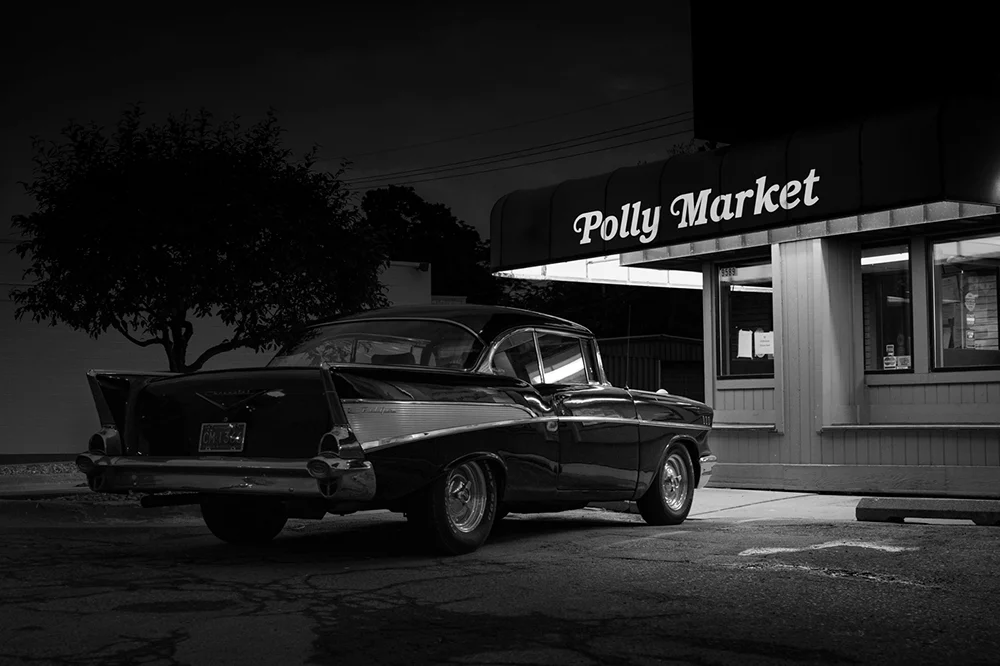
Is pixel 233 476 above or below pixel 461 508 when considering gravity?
above

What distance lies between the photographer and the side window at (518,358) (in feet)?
27.2

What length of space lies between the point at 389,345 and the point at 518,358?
939 mm

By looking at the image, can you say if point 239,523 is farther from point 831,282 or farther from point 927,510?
point 831,282

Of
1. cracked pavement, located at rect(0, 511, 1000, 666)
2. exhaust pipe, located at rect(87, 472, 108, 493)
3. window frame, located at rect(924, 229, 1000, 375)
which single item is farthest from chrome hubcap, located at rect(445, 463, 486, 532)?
window frame, located at rect(924, 229, 1000, 375)

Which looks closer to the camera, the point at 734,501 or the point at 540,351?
the point at 540,351

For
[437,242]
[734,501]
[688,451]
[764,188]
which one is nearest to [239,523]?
[688,451]

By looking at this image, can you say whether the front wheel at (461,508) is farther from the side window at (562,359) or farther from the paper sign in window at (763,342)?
the paper sign in window at (763,342)

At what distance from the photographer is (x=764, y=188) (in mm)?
12602

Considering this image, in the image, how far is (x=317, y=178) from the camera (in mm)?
15750

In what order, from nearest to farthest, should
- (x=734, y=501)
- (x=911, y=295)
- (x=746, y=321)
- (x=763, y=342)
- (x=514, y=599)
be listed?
1. (x=514, y=599)
2. (x=734, y=501)
3. (x=911, y=295)
4. (x=763, y=342)
5. (x=746, y=321)

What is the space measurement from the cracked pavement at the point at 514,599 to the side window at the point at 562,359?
3.97 feet

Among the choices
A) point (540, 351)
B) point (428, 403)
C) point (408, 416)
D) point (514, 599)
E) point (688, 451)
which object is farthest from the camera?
point (688, 451)

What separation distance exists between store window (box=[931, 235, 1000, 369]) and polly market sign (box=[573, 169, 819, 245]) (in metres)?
2.44

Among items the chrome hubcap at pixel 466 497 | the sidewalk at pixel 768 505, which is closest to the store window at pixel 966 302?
the sidewalk at pixel 768 505
